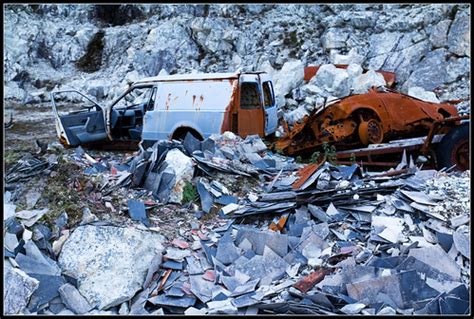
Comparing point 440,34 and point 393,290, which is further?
point 440,34

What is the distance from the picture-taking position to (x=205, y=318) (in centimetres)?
388

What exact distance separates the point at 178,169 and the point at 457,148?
473 centimetres

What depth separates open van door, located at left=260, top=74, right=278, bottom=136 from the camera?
9441 mm

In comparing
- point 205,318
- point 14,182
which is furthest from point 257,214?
point 14,182

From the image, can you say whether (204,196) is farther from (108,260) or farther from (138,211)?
(108,260)

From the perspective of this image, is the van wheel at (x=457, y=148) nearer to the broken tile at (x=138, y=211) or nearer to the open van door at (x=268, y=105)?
the open van door at (x=268, y=105)

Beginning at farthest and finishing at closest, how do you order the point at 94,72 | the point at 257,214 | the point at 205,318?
the point at 94,72 < the point at 257,214 < the point at 205,318

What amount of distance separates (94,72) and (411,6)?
15.3 m

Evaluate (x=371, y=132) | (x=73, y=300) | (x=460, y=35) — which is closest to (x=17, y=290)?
(x=73, y=300)

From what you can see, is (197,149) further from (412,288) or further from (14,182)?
(412,288)

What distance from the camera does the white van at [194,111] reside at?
8945mm

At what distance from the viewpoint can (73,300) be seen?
4.14 meters

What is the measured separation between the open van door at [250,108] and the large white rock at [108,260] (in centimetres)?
444

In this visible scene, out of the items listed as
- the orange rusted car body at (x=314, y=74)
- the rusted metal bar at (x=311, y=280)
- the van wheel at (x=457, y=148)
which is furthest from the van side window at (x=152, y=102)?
the orange rusted car body at (x=314, y=74)
